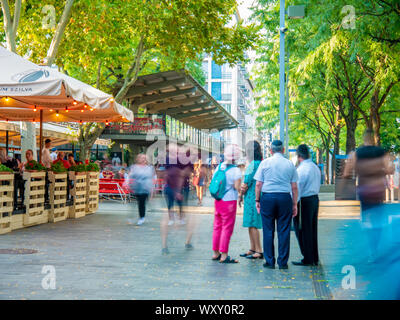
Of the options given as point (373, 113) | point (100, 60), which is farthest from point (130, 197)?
→ point (373, 113)

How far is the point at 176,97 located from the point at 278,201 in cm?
2861

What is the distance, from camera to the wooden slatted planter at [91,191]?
15.9 metres

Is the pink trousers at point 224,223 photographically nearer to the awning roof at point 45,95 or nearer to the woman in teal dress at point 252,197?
the woman in teal dress at point 252,197

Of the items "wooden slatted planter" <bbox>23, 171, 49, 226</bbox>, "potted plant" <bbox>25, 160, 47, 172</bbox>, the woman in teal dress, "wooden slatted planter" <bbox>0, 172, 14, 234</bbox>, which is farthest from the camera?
"potted plant" <bbox>25, 160, 47, 172</bbox>

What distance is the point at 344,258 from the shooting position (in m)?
8.80

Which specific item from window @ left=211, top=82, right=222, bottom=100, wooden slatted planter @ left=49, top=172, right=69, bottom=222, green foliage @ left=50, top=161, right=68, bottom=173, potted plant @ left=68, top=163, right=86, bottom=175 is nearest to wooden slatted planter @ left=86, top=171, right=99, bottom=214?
potted plant @ left=68, top=163, right=86, bottom=175

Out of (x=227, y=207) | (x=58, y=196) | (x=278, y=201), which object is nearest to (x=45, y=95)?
(x=58, y=196)

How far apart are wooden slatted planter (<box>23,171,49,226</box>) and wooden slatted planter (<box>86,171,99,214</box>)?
2780 mm

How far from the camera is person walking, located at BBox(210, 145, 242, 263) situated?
27.3 feet

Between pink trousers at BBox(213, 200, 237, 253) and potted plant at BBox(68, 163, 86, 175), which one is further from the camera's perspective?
potted plant at BBox(68, 163, 86, 175)

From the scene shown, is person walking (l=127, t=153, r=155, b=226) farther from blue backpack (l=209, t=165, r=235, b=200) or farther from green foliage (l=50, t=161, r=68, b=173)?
blue backpack (l=209, t=165, r=235, b=200)

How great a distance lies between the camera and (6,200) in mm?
11141

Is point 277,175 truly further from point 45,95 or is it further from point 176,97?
point 176,97
